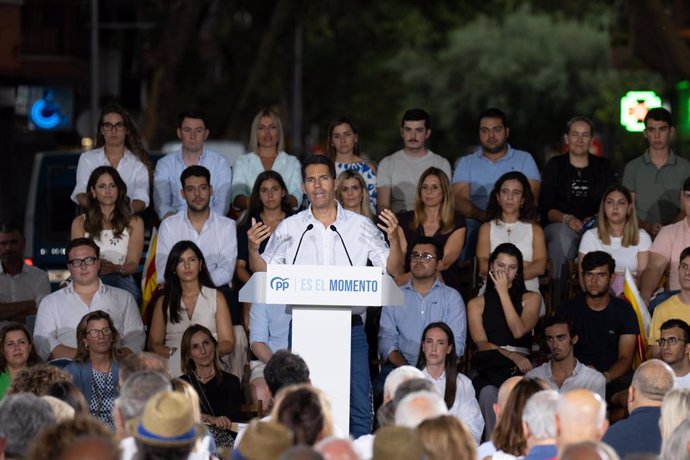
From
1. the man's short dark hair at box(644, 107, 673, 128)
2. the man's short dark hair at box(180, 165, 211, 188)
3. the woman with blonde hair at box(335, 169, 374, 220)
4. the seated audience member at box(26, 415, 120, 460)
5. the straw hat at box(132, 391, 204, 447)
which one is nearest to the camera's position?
the seated audience member at box(26, 415, 120, 460)

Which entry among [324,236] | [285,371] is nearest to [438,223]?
[324,236]

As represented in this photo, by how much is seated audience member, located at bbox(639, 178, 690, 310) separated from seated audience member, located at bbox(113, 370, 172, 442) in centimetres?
639

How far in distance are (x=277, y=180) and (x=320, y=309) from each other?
3.68 m

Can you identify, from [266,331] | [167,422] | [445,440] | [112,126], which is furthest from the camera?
[112,126]

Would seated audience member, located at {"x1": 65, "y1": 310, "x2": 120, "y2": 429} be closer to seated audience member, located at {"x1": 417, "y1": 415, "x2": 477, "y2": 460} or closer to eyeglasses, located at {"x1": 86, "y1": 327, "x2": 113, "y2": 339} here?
eyeglasses, located at {"x1": 86, "y1": 327, "x2": 113, "y2": 339}

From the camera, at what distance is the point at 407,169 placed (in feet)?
49.2

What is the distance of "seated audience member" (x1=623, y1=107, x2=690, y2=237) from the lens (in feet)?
48.8

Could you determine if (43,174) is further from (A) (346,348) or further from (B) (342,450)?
(B) (342,450)

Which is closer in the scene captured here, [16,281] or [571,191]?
[16,281]

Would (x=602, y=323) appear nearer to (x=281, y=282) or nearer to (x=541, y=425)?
(x=281, y=282)

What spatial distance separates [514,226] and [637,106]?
10.1 metres

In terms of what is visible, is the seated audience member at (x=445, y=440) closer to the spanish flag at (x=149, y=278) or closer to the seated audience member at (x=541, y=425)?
the seated audience member at (x=541, y=425)

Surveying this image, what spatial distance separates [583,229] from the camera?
569 inches

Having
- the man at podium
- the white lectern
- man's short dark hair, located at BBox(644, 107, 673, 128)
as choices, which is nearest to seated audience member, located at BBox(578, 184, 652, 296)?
man's short dark hair, located at BBox(644, 107, 673, 128)
